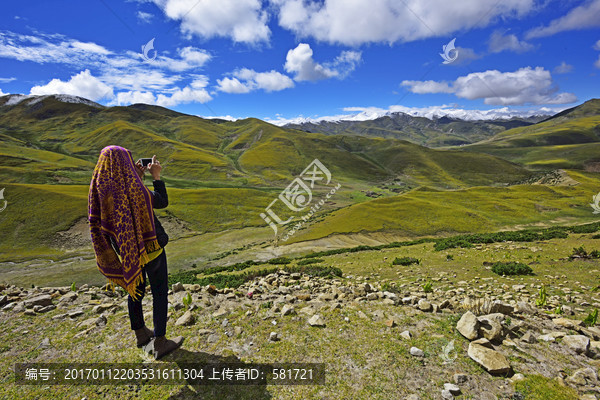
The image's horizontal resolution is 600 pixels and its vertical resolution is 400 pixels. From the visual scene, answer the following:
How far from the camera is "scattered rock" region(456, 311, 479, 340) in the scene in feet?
17.0

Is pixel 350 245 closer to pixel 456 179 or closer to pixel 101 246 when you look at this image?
pixel 101 246

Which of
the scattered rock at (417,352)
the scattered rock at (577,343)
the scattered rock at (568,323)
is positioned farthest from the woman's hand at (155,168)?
the scattered rock at (568,323)

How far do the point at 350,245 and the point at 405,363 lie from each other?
2989 centimetres

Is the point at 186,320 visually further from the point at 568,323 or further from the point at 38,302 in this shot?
the point at 568,323

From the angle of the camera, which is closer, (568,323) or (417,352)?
(417,352)

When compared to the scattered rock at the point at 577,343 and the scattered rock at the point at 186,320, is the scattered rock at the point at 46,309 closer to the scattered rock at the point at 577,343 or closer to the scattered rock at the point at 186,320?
the scattered rock at the point at 186,320

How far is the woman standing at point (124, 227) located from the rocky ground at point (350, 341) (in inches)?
76.1

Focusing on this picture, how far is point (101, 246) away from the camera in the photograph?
4.07 m

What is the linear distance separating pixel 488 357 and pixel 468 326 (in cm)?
82

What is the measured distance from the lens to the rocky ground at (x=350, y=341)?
4293mm

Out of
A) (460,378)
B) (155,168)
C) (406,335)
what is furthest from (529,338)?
(155,168)

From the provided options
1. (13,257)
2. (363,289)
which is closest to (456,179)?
(363,289)

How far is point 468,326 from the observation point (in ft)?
17.6

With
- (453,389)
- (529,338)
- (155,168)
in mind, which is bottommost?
(453,389)
